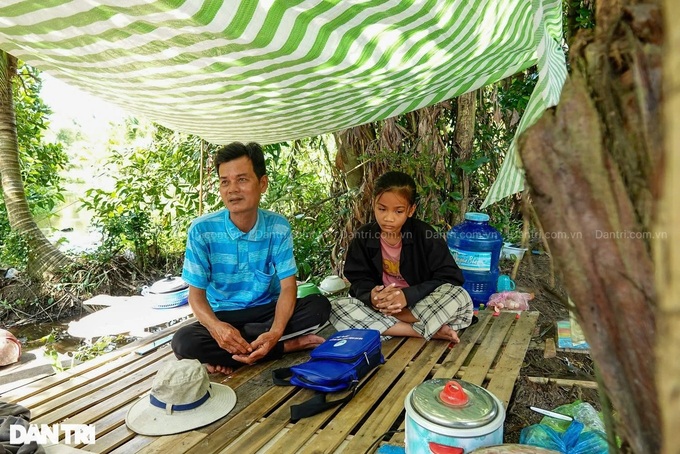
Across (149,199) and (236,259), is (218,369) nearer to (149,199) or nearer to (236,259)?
(236,259)

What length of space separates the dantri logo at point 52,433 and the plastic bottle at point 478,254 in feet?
9.59

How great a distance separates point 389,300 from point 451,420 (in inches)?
62.2

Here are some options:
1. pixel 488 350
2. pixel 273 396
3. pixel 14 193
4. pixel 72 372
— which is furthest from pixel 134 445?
pixel 14 193

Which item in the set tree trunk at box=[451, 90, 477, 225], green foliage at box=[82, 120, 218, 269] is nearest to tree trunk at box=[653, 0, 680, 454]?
tree trunk at box=[451, 90, 477, 225]

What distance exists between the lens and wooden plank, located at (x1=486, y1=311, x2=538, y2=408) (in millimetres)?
2252

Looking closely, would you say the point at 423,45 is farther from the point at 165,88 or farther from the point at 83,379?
the point at 83,379

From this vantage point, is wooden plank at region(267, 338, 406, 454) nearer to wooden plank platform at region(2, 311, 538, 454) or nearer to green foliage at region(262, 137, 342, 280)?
wooden plank platform at region(2, 311, 538, 454)

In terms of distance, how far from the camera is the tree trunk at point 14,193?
18.0ft

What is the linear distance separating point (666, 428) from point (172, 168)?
659cm

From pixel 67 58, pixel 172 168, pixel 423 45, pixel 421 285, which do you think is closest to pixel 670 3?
pixel 423 45

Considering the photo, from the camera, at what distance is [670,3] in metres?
0.36

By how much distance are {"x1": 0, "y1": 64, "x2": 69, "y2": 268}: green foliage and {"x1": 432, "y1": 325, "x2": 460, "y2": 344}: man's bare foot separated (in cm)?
625

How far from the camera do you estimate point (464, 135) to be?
4.23 meters

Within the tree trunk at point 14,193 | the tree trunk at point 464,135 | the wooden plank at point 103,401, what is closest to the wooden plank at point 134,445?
the wooden plank at point 103,401
